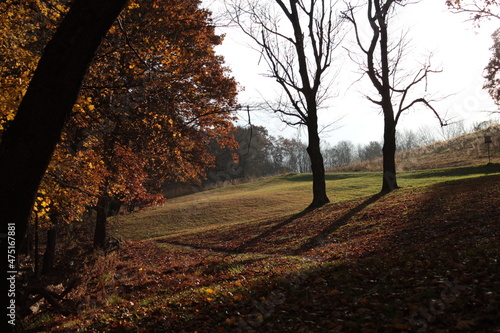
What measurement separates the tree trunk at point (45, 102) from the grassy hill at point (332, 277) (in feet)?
7.56

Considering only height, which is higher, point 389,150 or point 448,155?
point 389,150

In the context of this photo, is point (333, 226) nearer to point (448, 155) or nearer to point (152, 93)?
point (152, 93)

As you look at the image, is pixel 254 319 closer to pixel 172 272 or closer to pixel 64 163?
pixel 172 272

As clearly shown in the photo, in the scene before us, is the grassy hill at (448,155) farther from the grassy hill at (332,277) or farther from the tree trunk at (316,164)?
the grassy hill at (332,277)

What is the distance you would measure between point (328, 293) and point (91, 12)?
178 inches

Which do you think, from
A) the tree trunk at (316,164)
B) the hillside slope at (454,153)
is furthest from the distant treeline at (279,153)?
the tree trunk at (316,164)

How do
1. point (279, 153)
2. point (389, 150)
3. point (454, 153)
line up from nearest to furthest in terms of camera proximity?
point (389, 150), point (454, 153), point (279, 153)

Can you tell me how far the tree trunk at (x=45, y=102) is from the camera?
12.1 ft

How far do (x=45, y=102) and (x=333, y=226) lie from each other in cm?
1095

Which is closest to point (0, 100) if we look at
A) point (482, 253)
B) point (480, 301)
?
point (480, 301)

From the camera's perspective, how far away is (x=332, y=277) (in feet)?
18.1

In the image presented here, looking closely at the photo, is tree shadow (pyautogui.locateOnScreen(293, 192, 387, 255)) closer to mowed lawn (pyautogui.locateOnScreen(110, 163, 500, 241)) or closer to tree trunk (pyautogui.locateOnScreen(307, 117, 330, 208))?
tree trunk (pyautogui.locateOnScreen(307, 117, 330, 208))

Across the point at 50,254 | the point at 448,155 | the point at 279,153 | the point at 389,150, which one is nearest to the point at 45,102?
the point at 50,254

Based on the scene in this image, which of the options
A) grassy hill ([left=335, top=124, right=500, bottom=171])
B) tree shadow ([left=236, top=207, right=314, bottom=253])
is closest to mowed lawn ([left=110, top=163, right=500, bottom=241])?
tree shadow ([left=236, top=207, right=314, bottom=253])
